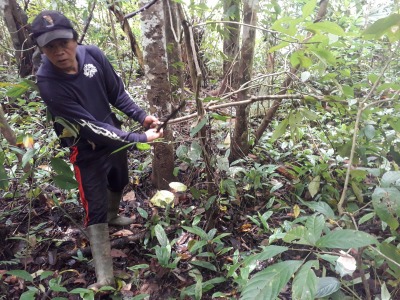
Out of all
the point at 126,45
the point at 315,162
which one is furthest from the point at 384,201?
the point at 126,45

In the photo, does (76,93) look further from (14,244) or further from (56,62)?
(14,244)

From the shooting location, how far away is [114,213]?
282cm

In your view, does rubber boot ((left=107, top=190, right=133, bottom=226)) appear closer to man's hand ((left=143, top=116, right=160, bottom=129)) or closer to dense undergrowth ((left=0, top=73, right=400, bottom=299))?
dense undergrowth ((left=0, top=73, right=400, bottom=299))

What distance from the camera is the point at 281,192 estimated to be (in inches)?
113

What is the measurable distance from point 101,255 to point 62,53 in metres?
1.36

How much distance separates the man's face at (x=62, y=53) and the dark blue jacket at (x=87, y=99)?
0.06 m

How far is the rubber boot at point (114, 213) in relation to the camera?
9.16 feet

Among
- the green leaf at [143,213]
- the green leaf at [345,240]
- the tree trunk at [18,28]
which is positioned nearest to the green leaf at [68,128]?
the green leaf at [143,213]

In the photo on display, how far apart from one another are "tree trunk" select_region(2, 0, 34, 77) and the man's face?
Result: 10.3ft

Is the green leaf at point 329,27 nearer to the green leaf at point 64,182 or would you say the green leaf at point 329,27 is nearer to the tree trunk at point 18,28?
the green leaf at point 64,182

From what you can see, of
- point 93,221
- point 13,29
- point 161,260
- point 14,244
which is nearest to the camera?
point 161,260

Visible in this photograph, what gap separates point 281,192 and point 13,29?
15.0ft

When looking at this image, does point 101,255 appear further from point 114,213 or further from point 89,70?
point 89,70

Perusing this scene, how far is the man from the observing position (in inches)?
77.9
